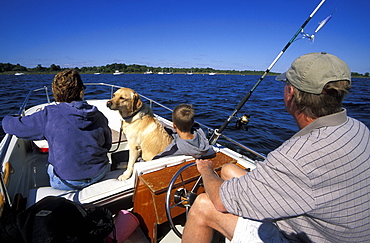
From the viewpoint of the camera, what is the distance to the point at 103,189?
84.3 inches

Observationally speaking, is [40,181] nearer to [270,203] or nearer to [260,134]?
[270,203]

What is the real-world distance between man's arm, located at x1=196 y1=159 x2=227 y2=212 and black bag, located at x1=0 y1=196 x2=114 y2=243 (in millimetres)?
939

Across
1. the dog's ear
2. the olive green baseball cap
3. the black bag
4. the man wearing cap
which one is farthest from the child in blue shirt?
the olive green baseball cap

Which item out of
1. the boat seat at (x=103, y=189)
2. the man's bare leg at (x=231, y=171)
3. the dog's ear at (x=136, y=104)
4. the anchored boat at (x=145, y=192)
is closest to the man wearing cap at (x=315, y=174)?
the anchored boat at (x=145, y=192)

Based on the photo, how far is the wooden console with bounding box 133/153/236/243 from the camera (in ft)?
5.96

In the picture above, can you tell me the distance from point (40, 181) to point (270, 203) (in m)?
3.21

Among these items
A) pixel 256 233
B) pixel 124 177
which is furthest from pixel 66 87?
pixel 256 233

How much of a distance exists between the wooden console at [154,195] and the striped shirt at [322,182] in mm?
860

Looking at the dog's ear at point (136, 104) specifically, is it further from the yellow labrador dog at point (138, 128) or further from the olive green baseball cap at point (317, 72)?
the olive green baseball cap at point (317, 72)

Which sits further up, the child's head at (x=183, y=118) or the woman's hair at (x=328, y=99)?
the woman's hair at (x=328, y=99)

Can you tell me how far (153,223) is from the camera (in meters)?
2.08

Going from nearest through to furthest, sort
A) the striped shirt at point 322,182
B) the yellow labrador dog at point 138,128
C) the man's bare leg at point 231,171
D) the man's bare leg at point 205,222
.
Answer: the striped shirt at point 322,182, the man's bare leg at point 205,222, the man's bare leg at point 231,171, the yellow labrador dog at point 138,128

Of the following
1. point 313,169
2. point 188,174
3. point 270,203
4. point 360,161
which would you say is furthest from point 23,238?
point 360,161

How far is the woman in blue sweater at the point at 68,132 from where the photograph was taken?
6.21ft
